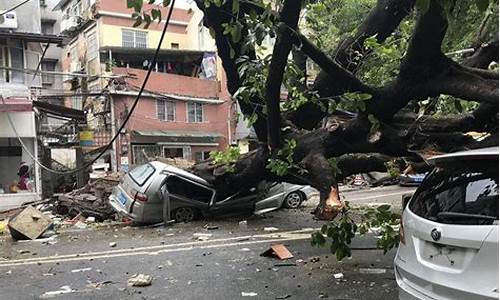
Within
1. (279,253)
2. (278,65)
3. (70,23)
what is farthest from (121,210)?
(70,23)

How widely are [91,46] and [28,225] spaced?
22940mm

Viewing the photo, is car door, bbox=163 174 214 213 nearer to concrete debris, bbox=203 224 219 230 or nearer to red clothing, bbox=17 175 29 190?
concrete debris, bbox=203 224 219 230

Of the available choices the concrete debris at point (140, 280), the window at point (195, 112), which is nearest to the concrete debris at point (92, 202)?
the concrete debris at point (140, 280)

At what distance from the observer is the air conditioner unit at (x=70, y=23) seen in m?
34.5

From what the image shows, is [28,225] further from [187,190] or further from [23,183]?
[23,183]

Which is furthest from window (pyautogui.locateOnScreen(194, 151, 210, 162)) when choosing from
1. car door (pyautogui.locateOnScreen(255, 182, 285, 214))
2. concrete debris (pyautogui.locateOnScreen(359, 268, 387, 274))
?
concrete debris (pyautogui.locateOnScreen(359, 268, 387, 274))

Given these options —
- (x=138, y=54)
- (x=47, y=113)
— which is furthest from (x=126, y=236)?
(x=138, y=54)

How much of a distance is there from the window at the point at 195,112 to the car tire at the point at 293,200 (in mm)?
15531

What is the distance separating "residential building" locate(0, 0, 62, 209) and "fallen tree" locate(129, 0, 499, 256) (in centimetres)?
1121

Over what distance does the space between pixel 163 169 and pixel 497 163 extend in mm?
10435

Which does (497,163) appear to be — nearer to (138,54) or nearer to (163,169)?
(163,169)

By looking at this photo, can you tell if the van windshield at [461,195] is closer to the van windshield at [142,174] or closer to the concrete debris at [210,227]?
the concrete debris at [210,227]

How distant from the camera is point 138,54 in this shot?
99.4 ft

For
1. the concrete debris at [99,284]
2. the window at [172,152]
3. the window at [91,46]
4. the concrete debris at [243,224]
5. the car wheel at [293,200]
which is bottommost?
the window at [172,152]
